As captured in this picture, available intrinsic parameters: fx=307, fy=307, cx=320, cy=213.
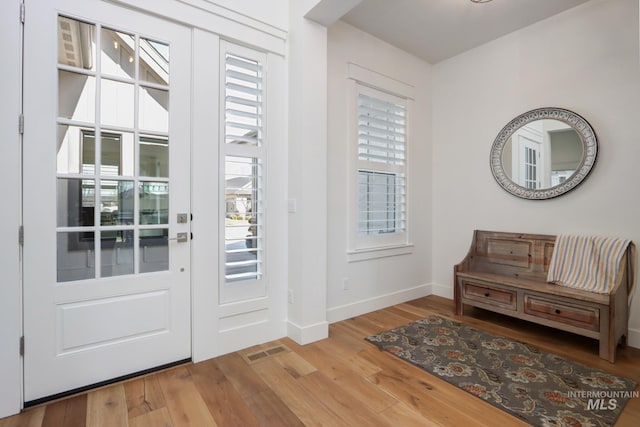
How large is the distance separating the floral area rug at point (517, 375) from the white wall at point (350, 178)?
2.02ft

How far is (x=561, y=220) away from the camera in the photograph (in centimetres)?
298

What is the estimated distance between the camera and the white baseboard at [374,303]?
3.07 m

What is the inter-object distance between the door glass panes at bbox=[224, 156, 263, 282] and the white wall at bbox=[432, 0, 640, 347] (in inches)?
100

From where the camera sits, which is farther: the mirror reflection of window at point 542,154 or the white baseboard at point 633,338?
the mirror reflection of window at point 542,154

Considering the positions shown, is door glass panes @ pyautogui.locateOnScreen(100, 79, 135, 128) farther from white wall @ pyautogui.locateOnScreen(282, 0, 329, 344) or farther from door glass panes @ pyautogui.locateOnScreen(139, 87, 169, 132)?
white wall @ pyautogui.locateOnScreen(282, 0, 329, 344)

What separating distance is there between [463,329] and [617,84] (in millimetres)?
2540

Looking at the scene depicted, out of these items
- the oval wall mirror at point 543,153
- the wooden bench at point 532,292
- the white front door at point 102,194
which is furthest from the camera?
the oval wall mirror at point 543,153

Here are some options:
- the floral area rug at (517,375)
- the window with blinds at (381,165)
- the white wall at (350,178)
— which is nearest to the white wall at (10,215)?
the white wall at (350,178)

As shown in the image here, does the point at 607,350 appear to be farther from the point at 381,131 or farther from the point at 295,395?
the point at 381,131

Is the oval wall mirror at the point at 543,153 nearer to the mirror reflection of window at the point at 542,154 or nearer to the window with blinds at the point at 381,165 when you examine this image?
the mirror reflection of window at the point at 542,154

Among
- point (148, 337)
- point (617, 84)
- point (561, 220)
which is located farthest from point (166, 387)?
point (617, 84)

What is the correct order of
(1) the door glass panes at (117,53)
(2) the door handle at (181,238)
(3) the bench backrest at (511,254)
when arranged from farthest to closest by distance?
(3) the bench backrest at (511,254), (2) the door handle at (181,238), (1) the door glass panes at (117,53)

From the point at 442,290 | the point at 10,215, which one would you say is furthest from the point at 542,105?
the point at 10,215

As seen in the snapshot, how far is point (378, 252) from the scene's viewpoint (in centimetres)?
344
